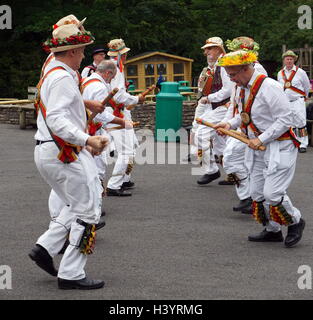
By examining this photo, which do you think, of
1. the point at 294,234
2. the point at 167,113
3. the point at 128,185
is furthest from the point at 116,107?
the point at 167,113

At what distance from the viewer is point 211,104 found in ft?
37.3

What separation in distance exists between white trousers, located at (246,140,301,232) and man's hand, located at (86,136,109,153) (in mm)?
2090

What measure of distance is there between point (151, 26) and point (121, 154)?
2063 centimetres

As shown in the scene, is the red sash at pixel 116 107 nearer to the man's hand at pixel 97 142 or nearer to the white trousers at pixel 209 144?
the white trousers at pixel 209 144

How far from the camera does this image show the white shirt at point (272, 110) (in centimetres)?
748

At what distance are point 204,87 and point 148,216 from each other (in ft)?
8.82

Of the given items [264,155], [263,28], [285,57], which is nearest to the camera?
[264,155]

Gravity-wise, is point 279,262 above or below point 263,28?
below

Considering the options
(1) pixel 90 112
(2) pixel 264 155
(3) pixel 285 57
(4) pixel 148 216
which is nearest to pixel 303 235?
(2) pixel 264 155

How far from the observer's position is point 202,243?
7.96 m

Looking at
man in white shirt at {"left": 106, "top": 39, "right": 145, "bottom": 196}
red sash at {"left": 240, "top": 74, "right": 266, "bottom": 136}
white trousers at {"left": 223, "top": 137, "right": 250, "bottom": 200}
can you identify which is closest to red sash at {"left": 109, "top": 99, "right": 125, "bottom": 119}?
man in white shirt at {"left": 106, "top": 39, "right": 145, "bottom": 196}

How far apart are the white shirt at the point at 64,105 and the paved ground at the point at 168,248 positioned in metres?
1.16

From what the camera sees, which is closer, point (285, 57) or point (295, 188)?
point (295, 188)

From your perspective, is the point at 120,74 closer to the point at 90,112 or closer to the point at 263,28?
the point at 90,112
